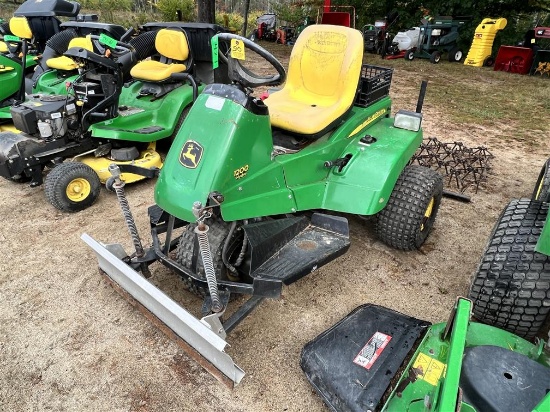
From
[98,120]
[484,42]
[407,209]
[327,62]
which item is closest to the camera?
[407,209]

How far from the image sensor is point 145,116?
13.9 feet

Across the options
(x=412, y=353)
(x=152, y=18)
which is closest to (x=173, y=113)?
(x=412, y=353)

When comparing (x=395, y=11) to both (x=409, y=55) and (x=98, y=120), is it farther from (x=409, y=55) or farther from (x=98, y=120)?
(x=98, y=120)

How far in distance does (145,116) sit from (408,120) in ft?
8.72

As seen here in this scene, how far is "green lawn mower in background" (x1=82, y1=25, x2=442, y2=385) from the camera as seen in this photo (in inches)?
79.7

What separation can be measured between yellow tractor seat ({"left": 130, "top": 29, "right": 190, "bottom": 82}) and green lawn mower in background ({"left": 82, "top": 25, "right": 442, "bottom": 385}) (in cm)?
182

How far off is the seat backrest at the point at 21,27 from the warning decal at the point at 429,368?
Result: 6174 millimetres

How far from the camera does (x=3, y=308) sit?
2465mm

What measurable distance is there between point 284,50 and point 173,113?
898 cm

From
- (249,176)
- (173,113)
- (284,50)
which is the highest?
(249,176)

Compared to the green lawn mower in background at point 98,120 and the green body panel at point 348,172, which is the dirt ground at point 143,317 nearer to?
the green lawn mower in background at point 98,120

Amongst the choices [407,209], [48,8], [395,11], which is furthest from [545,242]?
[395,11]

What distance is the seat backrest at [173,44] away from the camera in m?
4.43

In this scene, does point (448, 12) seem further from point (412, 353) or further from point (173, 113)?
point (412, 353)
